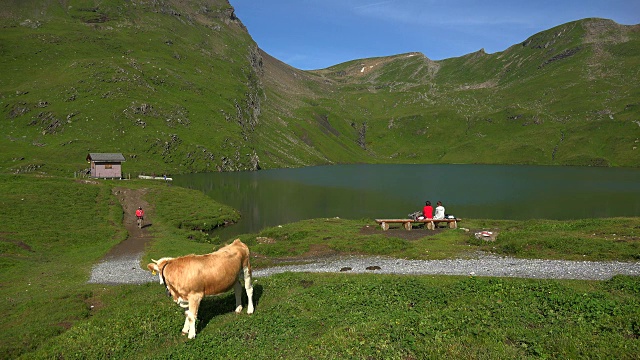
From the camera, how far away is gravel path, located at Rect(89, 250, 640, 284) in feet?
69.1

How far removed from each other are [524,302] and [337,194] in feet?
274

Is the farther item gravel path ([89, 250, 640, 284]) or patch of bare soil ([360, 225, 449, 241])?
patch of bare soil ([360, 225, 449, 241])

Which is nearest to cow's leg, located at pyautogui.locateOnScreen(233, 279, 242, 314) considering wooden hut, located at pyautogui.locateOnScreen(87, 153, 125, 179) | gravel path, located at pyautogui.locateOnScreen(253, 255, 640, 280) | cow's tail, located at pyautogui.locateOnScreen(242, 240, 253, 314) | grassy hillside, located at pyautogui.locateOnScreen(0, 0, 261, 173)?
cow's tail, located at pyautogui.locateOnScreen(242, 240, 253, 314)

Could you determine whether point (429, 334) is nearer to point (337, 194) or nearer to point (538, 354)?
point (538, 354)

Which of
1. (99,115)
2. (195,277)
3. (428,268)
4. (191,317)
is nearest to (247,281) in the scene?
(195,277)

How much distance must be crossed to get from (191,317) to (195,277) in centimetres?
147

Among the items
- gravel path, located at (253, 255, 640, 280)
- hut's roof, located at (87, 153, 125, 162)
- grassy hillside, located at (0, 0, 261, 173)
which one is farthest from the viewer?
grassy hillside, located at (0, 0, 261, 173)

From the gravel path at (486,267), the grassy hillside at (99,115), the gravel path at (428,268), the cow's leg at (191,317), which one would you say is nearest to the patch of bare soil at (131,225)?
the gravel path at (428,268)

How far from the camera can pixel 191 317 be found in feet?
45.8

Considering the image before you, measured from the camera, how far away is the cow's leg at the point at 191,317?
13.8m

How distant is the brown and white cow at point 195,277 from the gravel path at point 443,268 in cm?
1007

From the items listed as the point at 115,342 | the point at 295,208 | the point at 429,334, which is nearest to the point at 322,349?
the point at 429,334

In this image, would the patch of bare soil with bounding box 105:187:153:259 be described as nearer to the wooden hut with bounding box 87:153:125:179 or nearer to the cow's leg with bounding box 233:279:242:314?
the cow's leg with bounding box 233:279:242:314

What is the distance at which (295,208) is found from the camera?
2975 inches
